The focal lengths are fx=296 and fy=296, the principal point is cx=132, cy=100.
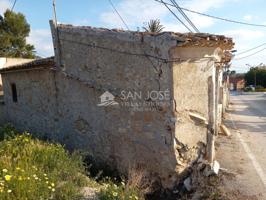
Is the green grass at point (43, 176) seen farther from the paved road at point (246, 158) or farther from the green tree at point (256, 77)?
the green tree at point (256, 77)

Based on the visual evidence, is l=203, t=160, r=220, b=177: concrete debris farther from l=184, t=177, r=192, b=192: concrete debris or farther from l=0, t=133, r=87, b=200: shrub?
l=0, t=133, r=87, b=200: shrub

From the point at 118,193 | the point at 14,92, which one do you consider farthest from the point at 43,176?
the point at 14,92

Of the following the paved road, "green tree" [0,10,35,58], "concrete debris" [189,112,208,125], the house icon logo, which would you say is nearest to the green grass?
the house icon logo

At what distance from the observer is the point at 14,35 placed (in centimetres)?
3111

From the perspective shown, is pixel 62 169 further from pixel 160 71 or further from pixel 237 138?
pixel 237 138

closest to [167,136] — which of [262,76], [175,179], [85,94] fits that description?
[175,179]

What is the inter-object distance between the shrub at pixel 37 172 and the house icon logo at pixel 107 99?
1659mm

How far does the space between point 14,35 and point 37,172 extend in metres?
28.8

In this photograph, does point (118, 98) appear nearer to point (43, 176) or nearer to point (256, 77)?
point (43, 176)

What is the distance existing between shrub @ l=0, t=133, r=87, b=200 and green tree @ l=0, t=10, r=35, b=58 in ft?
85.2

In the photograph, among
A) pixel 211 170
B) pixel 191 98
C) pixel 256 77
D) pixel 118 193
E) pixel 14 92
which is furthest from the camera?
pixel 256 77

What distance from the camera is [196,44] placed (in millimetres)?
6312

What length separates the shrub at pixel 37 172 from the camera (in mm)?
4821

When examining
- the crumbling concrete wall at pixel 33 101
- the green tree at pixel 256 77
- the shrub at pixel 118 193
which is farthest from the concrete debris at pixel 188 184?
the green tree at pixel 256 77
